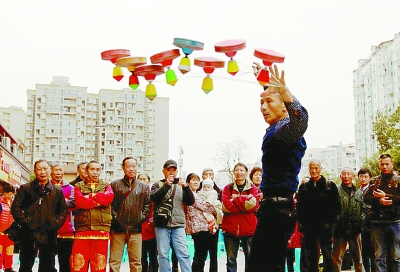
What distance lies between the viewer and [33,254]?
8203 mm

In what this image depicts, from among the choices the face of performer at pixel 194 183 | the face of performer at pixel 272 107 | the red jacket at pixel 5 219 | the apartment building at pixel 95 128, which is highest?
the apartment building at pixel 95 128

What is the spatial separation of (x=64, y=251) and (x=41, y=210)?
0.91 metres

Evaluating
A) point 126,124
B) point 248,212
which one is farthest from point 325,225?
point 126,124

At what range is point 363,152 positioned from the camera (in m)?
91.0

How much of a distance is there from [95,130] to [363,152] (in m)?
58.2

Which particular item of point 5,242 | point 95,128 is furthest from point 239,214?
point 95,128

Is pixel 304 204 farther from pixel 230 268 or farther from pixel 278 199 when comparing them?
pixel 278 199

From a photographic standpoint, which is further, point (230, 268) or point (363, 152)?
point (363, 152)

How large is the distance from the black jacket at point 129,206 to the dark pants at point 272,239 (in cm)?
413

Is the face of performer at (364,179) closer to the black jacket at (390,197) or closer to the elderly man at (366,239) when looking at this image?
the elderly man at (366,239)

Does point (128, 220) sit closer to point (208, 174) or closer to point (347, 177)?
point (208, 174)

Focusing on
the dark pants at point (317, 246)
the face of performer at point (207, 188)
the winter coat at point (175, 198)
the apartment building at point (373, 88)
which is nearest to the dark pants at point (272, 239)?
the dark pants at point (317, 246)

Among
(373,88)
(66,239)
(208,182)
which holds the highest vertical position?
(373,88)

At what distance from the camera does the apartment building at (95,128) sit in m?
112
